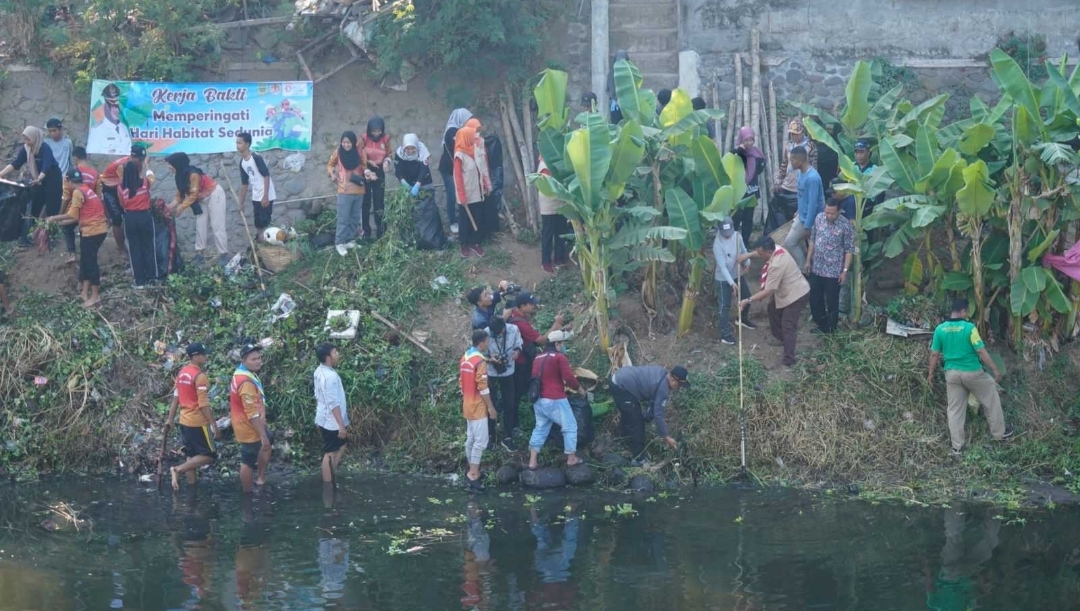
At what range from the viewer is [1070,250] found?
12.9m

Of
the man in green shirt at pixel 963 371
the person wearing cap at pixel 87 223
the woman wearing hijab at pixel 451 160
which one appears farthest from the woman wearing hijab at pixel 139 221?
the man in green shirt at pixel 963 371

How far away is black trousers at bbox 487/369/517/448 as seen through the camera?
12820 millimetres

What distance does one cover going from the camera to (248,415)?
1206 centimetres

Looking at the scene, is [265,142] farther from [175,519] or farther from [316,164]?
[175,519]

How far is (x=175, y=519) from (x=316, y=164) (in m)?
6.24

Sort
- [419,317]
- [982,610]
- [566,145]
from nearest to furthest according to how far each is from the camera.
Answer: [982,610]
[566,145]
[419,317]

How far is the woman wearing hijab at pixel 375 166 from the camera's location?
15.3 m

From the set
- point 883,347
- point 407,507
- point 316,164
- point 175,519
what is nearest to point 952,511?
point 883,347

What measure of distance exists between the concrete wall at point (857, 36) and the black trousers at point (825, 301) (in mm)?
3872

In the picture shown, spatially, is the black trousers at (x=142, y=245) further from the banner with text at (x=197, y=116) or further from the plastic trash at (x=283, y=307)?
the banner with text at (x=197, y=116)

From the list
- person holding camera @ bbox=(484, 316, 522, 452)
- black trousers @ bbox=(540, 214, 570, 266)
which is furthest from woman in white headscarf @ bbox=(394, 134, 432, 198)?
person holding camera @ bbox=(484, 316, 522, 452)

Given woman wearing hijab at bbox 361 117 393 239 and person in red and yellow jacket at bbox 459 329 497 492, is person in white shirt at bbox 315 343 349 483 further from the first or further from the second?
woman wearing hijab at bbox 361 117 393 239

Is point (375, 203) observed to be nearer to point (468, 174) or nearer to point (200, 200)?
point (468, 174)

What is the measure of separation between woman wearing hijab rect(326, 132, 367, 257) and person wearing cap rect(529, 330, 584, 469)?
3.99m
